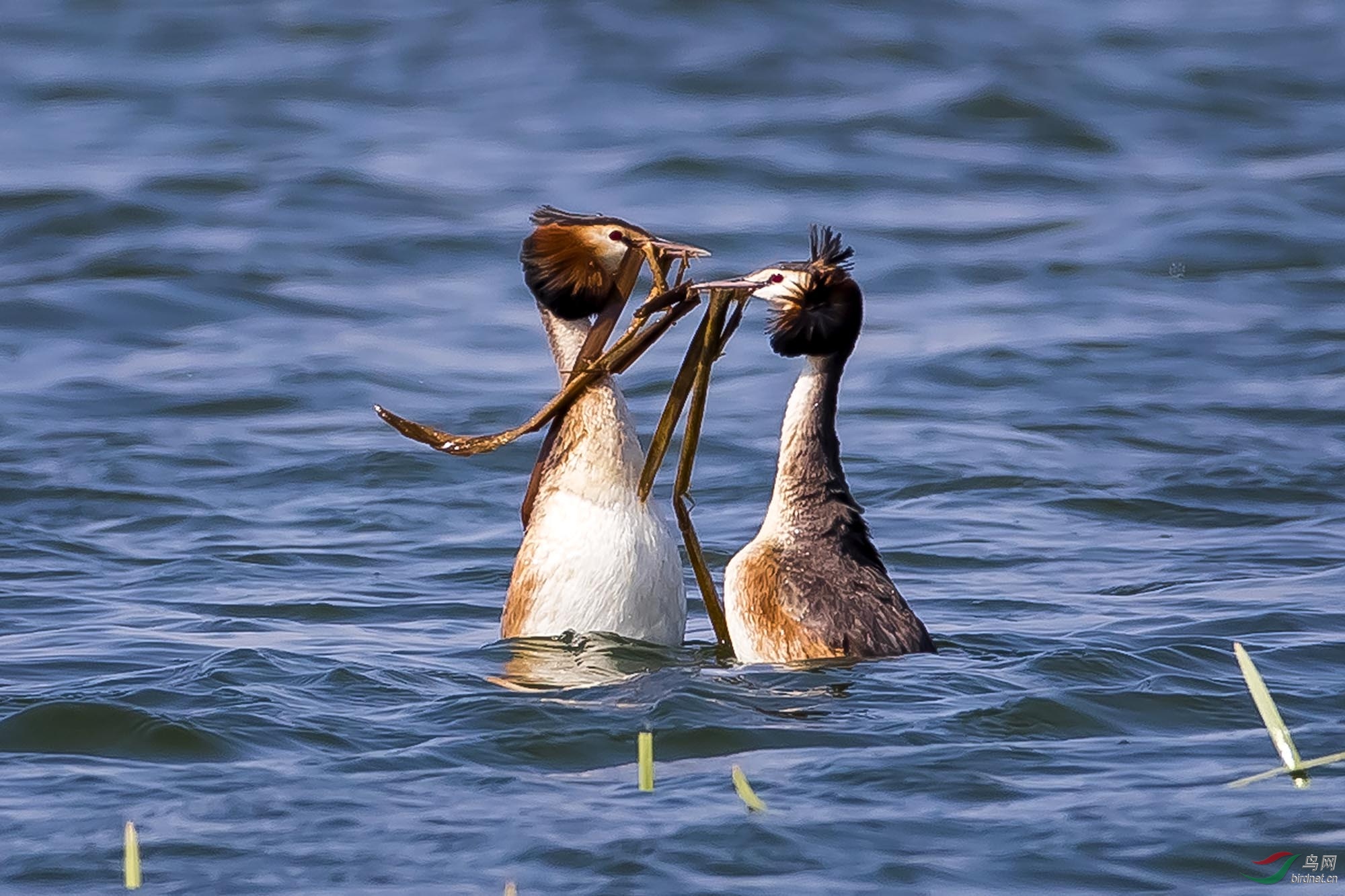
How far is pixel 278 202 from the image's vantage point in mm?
18047

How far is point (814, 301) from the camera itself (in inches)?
294

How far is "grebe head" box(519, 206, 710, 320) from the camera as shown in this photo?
7672mm

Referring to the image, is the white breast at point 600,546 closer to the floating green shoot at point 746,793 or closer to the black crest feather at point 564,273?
the black crest feather at point 564,273

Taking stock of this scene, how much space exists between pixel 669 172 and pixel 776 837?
13.2 meters

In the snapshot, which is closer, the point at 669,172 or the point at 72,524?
the point at 72,524

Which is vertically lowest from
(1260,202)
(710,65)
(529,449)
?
(529,449)

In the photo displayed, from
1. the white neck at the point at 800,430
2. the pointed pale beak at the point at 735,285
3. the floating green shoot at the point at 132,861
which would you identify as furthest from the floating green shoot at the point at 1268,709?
the floating green shoot at the point at 132,861

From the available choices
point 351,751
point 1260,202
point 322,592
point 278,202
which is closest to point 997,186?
point 1260,202

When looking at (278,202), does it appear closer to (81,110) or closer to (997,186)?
(81,110)

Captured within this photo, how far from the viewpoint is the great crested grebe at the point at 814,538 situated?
24.0 ft

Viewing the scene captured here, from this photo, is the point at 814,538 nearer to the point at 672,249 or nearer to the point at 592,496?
the point at 592,496
